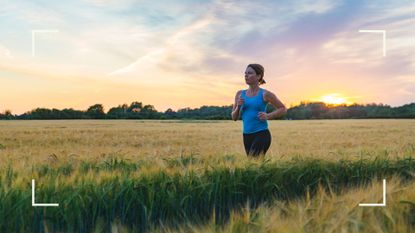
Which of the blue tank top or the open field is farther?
the blue tank top

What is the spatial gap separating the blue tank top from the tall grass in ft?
1.77

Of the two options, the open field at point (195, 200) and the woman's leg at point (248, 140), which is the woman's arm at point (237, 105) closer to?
the woman's leg at point (248, 140)

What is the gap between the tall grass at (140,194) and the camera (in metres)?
2.48

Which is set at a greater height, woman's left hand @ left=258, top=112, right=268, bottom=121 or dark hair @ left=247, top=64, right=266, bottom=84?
dark hair @ left=247, top=64, right=266, bottom=84

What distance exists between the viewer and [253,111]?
3979 millimetres

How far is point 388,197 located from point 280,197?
3.74 ft

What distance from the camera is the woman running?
12.8 ft

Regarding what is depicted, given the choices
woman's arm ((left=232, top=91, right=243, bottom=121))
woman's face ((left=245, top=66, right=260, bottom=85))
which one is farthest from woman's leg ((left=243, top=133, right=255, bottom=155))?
woman's face ((left=245, top=66, right=260, bottom=85))

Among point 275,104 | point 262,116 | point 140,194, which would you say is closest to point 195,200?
point 140,194

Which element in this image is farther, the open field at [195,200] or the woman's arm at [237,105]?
the woman's arm at [237,105]

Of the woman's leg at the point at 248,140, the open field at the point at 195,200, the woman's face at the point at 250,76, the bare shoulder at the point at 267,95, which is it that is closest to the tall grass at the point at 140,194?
the open field at the point at 195,200

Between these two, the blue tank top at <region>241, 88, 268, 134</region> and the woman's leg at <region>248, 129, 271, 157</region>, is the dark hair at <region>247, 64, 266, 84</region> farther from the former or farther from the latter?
the woman's leg at <region>248, 129, 271, 157</region>

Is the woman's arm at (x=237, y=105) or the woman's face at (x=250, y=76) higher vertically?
the woman's face at (x=250, y=76)

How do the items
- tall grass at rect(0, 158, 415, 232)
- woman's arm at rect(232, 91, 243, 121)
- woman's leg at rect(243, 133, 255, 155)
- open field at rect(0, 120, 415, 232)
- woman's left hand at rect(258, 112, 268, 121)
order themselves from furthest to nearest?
woman's leg at rect(243, 133, 255, 155), woman's arm at rect(232, 91, 243, 121), woman's left hand at rect(258, 112, 268, 121), tall grass at rect(0, 158, 415, 232), open field at rect(0, 120, 415, 232)
